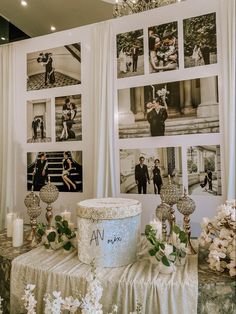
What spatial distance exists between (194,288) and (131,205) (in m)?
0.48

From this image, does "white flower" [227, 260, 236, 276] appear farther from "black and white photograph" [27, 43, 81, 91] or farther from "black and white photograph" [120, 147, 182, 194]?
"black and white photograph" [27, 43, 81, 91]

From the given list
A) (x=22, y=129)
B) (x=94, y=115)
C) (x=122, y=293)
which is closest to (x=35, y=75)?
(x=22, y=129)

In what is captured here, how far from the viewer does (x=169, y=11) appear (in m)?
2.08

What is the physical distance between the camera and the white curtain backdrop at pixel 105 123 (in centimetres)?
223

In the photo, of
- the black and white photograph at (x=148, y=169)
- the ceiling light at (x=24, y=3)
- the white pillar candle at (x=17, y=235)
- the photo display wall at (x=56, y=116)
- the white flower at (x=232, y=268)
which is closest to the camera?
the white flower at (x=232, y=268)

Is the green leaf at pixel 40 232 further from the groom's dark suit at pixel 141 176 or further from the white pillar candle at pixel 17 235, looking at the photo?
the groom's dark suit at pixel 141 176

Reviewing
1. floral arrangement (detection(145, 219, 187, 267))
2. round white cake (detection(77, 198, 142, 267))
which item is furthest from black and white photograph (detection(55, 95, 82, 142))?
floral arrangement (detection(145, 219, 187, 267))

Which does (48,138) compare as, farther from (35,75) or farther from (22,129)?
(35,75)

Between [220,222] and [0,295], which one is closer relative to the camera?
[220,222]

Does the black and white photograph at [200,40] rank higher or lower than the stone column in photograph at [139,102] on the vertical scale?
higher

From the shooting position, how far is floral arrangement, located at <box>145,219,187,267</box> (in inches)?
50.1

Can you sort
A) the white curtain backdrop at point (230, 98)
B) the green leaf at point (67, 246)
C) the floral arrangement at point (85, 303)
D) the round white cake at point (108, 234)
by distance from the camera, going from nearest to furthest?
the floral arrangement at point (85, 303) → the round white cake at point (108, 234) → the green leaf at point (67, 246) → the white curtain backdrop at point (230, 98)

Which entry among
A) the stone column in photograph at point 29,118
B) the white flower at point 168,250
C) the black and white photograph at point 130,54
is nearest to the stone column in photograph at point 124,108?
the black and white photograph at point 130,54

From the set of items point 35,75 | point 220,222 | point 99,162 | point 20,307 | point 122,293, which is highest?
point 35,75
